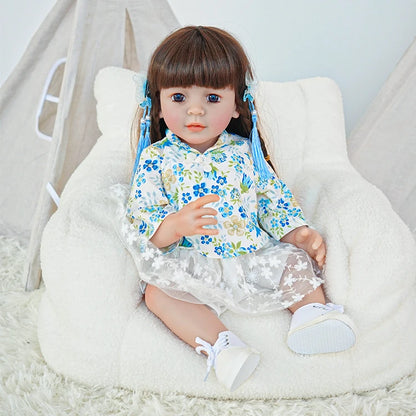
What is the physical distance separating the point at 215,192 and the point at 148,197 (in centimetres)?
15

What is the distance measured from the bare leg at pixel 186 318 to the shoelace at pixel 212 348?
14 millimetres

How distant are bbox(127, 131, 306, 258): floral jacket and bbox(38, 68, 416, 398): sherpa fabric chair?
0.09 metres

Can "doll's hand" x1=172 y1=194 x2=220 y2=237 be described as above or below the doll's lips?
below

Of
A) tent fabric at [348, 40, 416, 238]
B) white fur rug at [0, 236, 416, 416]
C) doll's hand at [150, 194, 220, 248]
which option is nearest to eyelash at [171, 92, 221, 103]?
doll's hand at [150, 194, 220, 248]

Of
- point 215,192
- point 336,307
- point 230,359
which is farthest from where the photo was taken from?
point 215,192

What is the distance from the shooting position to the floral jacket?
47.8 inches

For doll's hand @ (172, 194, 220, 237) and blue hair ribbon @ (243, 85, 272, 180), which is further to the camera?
blue hair ribbon @ (243, 85, 272, 180)

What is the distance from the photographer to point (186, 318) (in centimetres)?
111

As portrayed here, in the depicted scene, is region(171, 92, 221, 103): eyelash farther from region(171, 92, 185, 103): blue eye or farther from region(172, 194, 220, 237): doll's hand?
region(172, 194, 220, 237): doll's hand

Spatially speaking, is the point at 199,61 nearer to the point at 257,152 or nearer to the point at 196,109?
the point at 196,109

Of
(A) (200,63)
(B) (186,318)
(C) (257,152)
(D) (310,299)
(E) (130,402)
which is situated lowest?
(E) (130,402)

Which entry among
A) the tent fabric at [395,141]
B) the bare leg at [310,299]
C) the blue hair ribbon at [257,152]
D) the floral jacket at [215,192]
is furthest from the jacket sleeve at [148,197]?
the tent fabric at [395,141]

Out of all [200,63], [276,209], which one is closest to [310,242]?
[276,209]

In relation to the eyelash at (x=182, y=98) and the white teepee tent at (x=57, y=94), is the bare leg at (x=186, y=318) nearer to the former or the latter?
the eyelash at (x=182, y=98)
